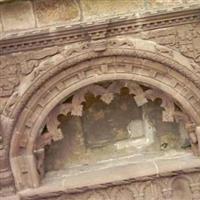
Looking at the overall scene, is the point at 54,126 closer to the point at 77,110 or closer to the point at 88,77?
the point at 77,110

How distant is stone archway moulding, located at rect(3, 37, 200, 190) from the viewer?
4023 mm

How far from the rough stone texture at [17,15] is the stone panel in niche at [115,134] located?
99 cm

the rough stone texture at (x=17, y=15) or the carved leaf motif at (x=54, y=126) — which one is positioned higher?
the rough stone texture at (x=17, y=15)

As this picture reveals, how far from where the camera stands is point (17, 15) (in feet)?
13.2

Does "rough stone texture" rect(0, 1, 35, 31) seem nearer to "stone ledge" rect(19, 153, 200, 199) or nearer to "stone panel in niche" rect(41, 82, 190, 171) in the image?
"stone panel in niche" rect(41, 82, 190, 171)

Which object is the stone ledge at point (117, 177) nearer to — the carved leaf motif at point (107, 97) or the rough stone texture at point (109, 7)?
the carved leaf motif at point (107, 97)

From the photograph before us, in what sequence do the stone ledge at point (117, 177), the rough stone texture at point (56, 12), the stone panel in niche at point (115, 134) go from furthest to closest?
1. the stone panel in niche at point (115, 134)
2. the stone ledge at point (117, 177)
3. the rough stone texture at point (56, 12)

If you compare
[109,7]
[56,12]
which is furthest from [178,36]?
[56,12]

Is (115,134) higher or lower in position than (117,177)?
higher

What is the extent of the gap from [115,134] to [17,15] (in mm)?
1567

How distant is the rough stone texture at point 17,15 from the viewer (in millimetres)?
3996

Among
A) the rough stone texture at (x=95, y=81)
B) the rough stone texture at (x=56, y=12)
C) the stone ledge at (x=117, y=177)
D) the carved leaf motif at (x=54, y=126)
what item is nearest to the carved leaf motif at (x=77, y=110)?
the rough stone texture at (x=95, y=81)

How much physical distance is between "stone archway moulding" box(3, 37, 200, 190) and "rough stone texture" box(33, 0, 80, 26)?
0.28 metres

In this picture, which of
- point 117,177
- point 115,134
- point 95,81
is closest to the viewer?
point 95,81
